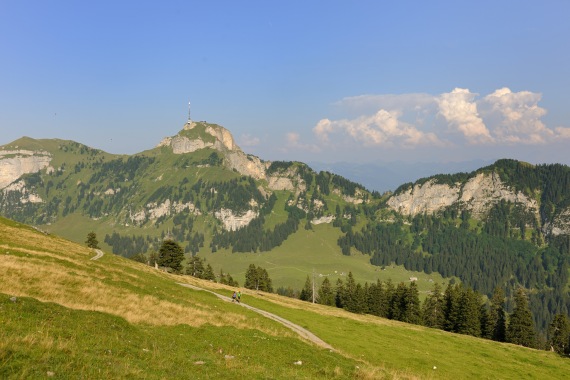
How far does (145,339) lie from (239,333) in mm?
10899

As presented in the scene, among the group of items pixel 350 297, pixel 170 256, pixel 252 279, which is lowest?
pixel 252 279

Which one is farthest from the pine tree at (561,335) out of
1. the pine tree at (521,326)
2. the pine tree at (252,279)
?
the pine tree at (252,279)

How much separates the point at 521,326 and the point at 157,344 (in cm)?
10218

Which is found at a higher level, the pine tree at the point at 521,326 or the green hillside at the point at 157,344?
the green hillside at the point at 157,344

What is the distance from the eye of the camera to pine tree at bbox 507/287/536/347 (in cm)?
9312

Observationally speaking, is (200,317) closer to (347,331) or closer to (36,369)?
(36,369)

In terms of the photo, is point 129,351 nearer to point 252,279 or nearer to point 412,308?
point 412,308

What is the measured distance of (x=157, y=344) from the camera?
23.0 meters

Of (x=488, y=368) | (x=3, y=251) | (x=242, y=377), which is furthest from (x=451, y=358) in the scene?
(x=3, y=251)

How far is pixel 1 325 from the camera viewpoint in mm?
18031

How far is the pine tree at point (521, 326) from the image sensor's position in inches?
3666

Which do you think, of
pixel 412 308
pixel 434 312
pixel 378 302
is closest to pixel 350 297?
pixel 378 302

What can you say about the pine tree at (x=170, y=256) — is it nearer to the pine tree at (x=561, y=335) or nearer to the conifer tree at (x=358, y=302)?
the conifer tree at (x=358, y=302)

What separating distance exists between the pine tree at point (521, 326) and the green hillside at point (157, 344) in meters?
40.5
